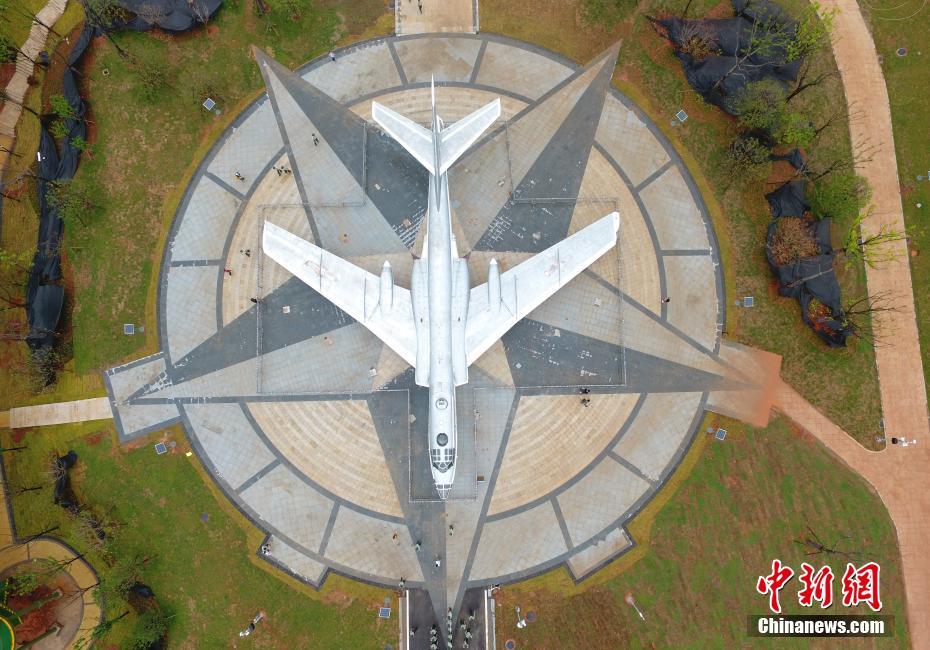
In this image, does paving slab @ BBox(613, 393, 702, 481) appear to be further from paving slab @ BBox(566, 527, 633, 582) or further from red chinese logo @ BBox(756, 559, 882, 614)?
red chinese logo @ BBox(756, 559, 882, 614)

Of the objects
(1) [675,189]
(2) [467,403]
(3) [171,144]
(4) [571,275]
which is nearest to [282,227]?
(3) [171,144]

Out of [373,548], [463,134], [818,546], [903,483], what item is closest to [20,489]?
[373,548]

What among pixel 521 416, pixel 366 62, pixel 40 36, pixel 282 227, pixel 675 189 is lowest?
pixel 521 416

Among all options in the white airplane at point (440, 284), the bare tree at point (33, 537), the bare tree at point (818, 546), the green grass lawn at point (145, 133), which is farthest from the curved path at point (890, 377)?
the bare tree at point (33, 537)

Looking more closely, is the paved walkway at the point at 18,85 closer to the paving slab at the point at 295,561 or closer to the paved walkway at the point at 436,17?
the paved walkway at the point at 436,17

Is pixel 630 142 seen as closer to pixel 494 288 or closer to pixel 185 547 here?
pixel 494 288

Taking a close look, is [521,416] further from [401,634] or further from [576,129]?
[576,129]
